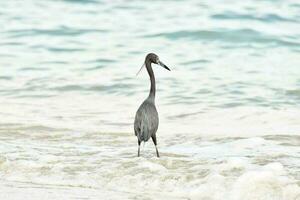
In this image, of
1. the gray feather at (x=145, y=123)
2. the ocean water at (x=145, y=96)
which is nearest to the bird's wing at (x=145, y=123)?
the gray feather at (x=145, y=123)

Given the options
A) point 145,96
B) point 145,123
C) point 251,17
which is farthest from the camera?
point 251,17

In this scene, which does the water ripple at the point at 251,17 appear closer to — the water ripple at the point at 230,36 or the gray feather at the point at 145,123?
the water ripple at the point at 230,36

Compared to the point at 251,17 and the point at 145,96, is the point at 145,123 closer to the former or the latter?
the point at 145,96

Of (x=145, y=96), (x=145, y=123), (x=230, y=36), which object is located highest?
(x=145, y=123)

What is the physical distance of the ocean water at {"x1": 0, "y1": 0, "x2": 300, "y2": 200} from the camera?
333 inches

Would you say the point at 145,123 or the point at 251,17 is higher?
the point at 145,123

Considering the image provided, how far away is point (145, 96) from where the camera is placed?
14461 mm

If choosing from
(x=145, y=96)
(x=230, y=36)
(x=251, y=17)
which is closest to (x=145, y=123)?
(x=145, y=96)

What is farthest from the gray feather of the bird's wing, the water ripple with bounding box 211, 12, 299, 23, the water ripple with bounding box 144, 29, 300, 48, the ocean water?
the water ripple with bounding box 211, 12, 299, 23

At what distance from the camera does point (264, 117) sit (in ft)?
40.1

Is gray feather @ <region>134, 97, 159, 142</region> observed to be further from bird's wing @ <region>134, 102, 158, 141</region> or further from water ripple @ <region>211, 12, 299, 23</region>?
water ripple @ <region>211, 12, 299, 23</region>

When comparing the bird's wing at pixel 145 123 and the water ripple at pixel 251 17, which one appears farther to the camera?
the water ripple at pixel 251 17

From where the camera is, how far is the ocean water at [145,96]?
8.47m

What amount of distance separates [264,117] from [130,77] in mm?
4239
